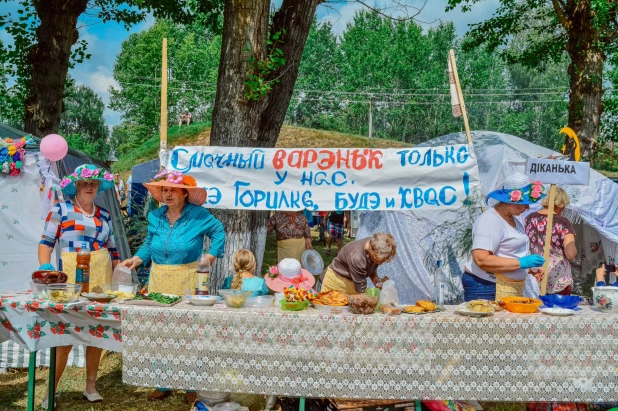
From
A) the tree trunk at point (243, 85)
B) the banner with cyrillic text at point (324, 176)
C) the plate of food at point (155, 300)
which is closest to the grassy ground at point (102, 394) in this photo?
the plate of food at point (155, 300)

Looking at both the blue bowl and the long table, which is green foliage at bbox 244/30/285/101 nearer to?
the long table

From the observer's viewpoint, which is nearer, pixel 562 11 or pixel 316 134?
pixel 562 11

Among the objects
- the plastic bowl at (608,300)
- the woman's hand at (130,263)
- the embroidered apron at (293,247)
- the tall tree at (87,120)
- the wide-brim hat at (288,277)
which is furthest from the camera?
the tall tree at (87,120)

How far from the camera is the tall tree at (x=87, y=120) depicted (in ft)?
206

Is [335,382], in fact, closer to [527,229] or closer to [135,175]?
[527,229]

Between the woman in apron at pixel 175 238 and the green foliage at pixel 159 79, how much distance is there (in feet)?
135

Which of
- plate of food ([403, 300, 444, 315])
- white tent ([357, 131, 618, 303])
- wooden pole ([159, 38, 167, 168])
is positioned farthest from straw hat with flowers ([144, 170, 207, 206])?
white tent ([357, 131, 618, 303])

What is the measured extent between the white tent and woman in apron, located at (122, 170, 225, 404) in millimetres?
3745

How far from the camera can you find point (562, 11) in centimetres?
1070

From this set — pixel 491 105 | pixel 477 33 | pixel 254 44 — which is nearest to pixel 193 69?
pixel 491 105

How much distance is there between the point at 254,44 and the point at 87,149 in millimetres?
57198

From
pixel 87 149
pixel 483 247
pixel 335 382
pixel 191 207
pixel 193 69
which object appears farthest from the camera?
pixel 87 149

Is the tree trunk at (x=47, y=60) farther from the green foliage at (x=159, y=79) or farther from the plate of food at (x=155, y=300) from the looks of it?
the green foliage at (x=159, y=79)

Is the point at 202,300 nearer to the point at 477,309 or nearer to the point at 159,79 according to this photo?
the point at 477,309
